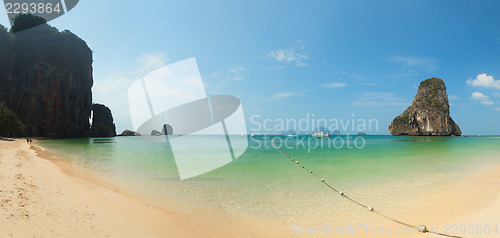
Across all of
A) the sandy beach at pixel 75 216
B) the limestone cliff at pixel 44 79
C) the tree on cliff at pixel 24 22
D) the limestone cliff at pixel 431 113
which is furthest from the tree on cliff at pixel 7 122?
the limestone cliff at pixel 431 113

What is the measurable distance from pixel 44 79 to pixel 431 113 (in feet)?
589

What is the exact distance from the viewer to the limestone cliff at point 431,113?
124 m

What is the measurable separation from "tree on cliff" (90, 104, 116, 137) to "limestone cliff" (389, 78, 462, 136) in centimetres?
17637

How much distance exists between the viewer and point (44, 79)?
74562 millimetres

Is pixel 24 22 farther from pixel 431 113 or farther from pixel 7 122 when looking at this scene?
pixel 431 113

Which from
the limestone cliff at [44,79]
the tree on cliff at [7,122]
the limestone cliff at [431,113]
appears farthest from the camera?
the limestone cliff at [431,113]

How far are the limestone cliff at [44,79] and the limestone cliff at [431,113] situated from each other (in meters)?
174

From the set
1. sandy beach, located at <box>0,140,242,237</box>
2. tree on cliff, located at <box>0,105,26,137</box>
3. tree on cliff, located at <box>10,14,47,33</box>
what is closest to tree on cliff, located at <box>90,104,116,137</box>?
tree on cliff, located at <box>10,14,47,33</box>

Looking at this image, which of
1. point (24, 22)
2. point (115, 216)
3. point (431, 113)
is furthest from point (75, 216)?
point (431, 113)

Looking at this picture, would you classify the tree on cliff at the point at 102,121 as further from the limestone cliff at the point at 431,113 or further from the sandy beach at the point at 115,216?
the limestone cliff at the point at 431,113

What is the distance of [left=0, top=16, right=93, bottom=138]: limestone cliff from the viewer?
6825 cm

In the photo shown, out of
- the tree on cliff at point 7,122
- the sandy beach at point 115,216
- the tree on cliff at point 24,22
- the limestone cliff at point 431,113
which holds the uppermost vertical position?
the tree on cliff at point 24,22

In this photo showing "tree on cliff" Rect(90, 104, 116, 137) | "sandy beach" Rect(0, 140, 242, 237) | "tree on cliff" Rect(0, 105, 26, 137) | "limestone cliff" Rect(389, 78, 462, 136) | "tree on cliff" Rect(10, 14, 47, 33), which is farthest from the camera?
"limestone cliff" Rect(389, 78, 462, 136)

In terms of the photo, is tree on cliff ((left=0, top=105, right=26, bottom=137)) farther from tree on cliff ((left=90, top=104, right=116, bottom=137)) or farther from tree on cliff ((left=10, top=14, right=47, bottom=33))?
tree on cliff ((left=90, top=104, right=116, bottom=137))
